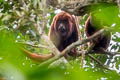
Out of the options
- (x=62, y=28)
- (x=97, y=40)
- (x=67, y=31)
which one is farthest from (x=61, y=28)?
(x=97, y=40)

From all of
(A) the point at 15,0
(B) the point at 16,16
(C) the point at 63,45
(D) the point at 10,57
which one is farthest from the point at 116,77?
(C) the point at 63,45

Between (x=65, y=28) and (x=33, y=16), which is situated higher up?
(x=33, y=16)

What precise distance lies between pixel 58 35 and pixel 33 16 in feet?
8.01

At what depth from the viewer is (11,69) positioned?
0.35 metres

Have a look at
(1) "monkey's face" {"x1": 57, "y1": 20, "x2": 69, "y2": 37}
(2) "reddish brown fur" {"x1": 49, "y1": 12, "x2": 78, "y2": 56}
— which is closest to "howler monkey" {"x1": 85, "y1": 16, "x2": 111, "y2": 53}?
(2) "reddish brown fur" {"x1": 49, "y1": 12, "x2": 78, "y2": 56}

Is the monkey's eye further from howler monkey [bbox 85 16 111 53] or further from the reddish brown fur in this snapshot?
howler monkey [bbox 85 16 111 53]

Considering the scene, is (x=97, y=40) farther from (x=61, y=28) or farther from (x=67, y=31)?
(x=61, y=28)

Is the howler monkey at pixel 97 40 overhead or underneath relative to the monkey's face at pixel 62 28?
underneath

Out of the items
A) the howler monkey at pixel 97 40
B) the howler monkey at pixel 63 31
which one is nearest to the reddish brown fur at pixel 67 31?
the howler monkey at pixel 63 31

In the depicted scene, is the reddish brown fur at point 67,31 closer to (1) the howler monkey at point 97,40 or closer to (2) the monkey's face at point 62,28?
(2) the monkey's face at point 62,28

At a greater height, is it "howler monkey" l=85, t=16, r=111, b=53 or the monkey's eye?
the monkey's eye

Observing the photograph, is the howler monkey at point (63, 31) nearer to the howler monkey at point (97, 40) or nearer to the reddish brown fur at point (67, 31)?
the reddish brown fur at point (67, 31)

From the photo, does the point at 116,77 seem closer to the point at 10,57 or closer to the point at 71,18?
the point at 10,57

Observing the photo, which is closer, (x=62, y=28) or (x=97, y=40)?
(x=62, y=28)
